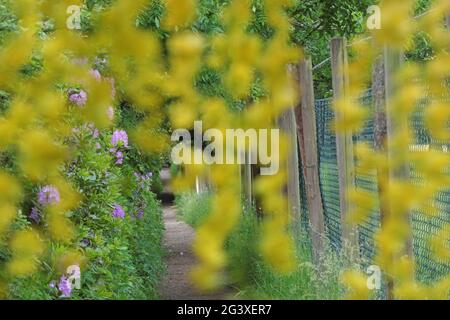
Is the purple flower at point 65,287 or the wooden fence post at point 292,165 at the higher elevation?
the wooden fence post at point 292,165

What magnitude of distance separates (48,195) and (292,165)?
133 inches

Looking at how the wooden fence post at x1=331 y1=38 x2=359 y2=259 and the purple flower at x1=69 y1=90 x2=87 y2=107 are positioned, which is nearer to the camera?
the purple flower at x1=69 y1=90 x2=87 y2=107

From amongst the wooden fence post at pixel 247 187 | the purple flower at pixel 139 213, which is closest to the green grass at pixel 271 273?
the purple flower at pixel 139 213

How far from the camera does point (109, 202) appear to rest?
4930mm

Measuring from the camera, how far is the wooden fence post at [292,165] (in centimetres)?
669

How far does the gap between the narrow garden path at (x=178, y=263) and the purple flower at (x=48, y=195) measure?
35.4 inches

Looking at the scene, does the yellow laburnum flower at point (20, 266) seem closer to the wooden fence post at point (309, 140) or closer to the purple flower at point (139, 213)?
the wooden fence post at point (309, 140)

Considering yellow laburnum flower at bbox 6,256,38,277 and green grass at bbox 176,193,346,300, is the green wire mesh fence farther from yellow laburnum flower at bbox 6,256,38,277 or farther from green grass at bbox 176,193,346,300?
yellow laburnum flower at bbox 6,256,38,277

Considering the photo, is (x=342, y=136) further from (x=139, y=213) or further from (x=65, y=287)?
(x=139, y=213)

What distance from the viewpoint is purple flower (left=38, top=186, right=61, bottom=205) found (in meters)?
3.82

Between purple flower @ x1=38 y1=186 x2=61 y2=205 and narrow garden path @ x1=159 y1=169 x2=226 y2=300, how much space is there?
899 millimetres

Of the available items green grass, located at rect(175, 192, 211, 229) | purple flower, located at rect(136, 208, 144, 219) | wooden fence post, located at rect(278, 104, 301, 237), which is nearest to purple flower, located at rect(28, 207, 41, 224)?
wooden fence post, located at rect(278, 104, 301, 237)

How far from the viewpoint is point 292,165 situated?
6957 millimetres

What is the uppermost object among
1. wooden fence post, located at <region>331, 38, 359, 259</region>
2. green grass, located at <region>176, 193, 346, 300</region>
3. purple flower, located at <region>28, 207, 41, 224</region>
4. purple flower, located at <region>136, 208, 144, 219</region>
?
wooden fence post, located at <region>331, 38, 359, 259</region>
